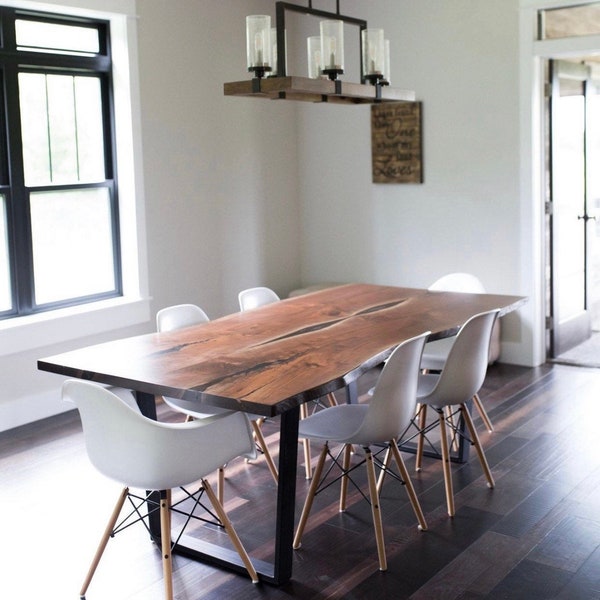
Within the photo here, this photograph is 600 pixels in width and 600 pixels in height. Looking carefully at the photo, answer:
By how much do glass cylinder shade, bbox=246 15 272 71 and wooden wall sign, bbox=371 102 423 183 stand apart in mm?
3117

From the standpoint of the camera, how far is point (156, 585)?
3232mm

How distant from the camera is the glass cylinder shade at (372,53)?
401cm

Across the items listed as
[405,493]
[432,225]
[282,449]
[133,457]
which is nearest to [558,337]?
[432,225]

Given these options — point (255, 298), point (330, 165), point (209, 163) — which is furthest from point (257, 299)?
point (330, 165)

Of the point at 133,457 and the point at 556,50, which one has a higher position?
the point at 556,50

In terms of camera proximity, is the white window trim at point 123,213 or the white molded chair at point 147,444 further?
the white window trim at point 123,213

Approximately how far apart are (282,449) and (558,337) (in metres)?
3.96

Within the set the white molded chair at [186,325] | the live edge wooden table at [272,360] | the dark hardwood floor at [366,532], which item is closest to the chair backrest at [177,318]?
the white molded chair at [186,325]

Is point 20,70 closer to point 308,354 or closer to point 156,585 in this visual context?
point 308,354

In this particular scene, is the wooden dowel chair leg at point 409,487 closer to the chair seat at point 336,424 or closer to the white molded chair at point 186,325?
the chair seat at point 336,424

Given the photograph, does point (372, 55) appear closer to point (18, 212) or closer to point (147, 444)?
point (147, 444)

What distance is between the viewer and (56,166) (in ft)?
18.1

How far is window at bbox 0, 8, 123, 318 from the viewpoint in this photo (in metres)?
5.23

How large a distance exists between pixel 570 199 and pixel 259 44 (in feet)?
12.2
